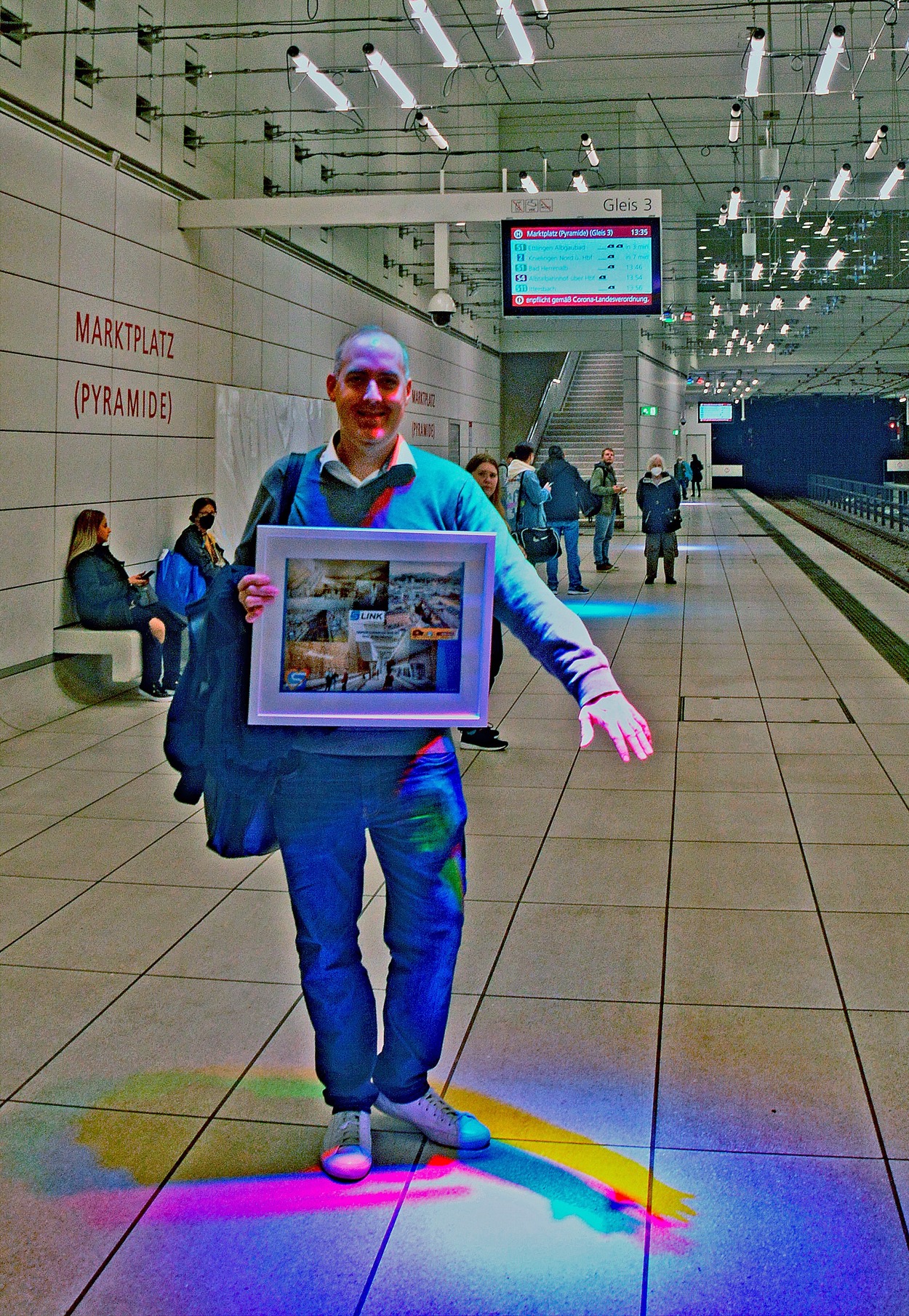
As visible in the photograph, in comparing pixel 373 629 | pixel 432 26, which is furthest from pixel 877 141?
pixel 373 629

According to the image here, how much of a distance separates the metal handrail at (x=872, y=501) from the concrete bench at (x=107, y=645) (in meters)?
16.8

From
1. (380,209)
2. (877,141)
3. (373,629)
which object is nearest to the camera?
(373,629)

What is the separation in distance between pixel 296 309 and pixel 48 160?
5.55 metres

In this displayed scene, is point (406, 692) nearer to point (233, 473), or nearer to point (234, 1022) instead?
point (234, 1022)

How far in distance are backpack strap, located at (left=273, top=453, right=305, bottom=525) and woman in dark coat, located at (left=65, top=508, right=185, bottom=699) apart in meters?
5.98

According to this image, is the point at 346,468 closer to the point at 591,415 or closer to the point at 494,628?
the point at 494,628

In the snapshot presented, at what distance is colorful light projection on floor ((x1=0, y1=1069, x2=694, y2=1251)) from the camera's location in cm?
248

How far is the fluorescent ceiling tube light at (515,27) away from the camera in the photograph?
8875 mm

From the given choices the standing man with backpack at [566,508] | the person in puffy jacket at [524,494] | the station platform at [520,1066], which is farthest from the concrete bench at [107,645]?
the standing man with backpack at [566,508]

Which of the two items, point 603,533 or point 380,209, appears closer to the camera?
point 380,209

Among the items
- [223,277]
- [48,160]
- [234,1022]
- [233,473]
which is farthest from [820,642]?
[234,1022]

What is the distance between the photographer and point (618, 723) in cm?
242

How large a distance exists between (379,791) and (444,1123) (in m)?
0.73

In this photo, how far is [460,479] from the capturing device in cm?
263
